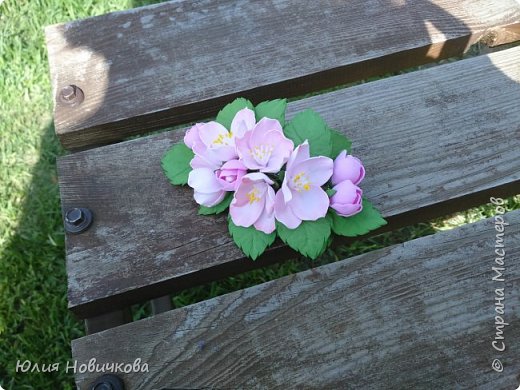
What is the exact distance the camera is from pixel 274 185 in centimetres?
97

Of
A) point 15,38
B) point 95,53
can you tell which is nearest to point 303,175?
point 95,53

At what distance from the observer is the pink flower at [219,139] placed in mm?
982

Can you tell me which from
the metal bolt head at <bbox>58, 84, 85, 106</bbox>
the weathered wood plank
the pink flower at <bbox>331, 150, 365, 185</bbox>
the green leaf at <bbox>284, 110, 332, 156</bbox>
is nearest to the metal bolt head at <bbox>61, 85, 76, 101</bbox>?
the metal bolt head at <bbox>58, 84, 85, 106</bbox>

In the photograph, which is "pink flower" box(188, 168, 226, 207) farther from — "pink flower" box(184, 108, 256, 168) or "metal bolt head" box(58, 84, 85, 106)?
"metal bolt head" box(58, 84, 85, 106)

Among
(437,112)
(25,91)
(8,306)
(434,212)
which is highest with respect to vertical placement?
(437,112)

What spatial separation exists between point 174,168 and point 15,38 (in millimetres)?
1516

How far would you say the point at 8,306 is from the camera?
164 cm

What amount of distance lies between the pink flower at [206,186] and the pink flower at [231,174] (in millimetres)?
16

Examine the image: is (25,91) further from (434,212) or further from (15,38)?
(434,212)

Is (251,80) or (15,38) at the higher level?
(251,80)

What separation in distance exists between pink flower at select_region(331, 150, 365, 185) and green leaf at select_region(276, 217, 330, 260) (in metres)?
0.08

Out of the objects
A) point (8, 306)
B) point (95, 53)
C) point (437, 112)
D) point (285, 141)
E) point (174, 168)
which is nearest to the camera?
point (285, 141)

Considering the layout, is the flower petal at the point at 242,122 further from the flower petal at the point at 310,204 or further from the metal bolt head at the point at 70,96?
the metal bolt head at the point at 70,96

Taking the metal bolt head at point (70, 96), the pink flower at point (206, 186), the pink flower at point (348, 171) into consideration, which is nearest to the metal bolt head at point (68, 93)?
the metal bolt head at point (70, 96)
